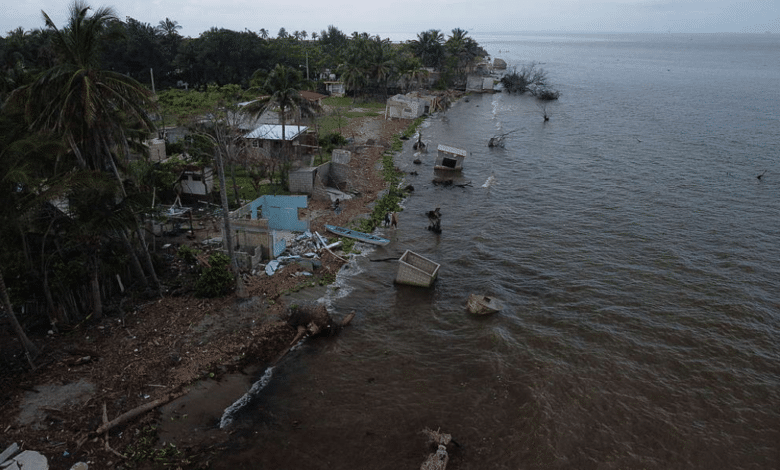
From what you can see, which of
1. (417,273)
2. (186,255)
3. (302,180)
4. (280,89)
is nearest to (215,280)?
(186,255)

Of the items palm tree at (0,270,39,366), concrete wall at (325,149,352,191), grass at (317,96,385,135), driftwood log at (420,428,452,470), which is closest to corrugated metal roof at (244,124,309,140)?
concrete wall at (325,149,352,191)

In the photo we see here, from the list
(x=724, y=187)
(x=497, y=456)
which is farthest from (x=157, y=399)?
(x=724, y=187)

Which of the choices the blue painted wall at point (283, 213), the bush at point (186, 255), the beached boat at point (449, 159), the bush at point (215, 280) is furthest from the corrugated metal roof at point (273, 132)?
the bush at point (215, 280)

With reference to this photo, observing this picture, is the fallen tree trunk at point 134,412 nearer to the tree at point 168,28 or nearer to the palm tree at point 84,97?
the palm tree at point 84,97

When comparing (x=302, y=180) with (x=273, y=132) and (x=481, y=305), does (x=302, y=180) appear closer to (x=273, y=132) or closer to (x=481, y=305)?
(x=273, y=132)

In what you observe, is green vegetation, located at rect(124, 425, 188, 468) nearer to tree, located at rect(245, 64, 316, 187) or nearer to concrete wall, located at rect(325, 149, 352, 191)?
tree, located at rect(245, 64, 316, 187)
